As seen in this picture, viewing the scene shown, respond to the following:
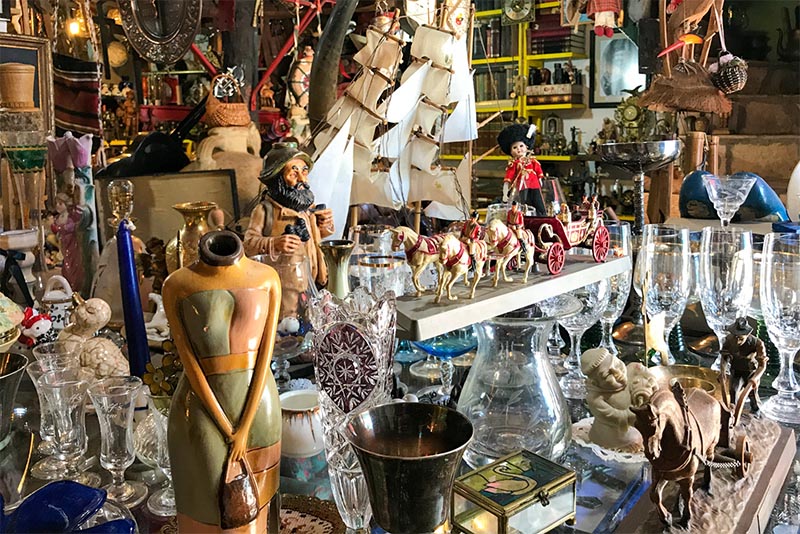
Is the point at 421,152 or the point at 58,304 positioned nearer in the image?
the point at 58,304

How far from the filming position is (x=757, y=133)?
3.50 meters

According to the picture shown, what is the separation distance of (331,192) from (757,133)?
231 centimetres

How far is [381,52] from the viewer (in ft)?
8.09

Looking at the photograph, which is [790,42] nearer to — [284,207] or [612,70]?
[612,70]

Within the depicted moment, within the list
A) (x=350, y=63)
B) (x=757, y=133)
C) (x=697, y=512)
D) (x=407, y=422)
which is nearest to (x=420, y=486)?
(x=407, y=422)

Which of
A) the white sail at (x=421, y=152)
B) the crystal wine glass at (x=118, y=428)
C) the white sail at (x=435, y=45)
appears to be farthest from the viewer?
the white sail at (x=421, y=152)

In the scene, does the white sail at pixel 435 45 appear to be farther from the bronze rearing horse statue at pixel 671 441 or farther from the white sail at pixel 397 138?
the bronze rearing horse statue at pixel 671 441

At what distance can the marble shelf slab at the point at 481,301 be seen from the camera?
2.62 ft

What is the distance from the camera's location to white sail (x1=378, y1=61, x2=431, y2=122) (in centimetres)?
271

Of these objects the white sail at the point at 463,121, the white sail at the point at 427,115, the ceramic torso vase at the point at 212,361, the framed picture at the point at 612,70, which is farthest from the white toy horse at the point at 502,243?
the framed picture at the point at 612,70

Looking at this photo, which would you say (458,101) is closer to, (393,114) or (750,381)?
(393,114)

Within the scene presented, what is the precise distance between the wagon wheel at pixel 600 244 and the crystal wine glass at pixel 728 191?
17.6 inches

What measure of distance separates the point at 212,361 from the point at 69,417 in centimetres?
36

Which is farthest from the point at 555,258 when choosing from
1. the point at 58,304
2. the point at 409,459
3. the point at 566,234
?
the point at 58,304
